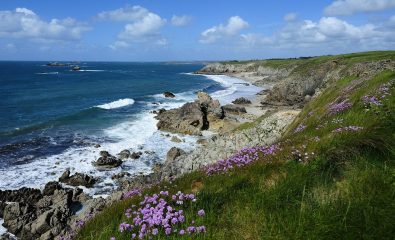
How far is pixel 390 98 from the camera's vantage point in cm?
1090

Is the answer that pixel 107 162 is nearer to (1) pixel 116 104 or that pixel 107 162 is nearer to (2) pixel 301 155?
(2) pixel 301 155

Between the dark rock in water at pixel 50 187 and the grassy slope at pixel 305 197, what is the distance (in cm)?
1977

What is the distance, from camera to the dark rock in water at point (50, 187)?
79.9ft

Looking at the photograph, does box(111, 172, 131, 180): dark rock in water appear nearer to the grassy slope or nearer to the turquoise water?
the turquoise water

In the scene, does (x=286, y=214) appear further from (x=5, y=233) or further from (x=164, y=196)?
(x=5, y=233)

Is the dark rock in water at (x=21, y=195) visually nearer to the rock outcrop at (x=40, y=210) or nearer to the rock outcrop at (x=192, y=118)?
the rock outcrop at (x=40, y=210)

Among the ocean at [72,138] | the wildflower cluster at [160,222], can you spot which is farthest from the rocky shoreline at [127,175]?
the wildflower cluster at [160,222]

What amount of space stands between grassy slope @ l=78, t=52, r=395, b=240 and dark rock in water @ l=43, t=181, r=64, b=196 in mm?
19774

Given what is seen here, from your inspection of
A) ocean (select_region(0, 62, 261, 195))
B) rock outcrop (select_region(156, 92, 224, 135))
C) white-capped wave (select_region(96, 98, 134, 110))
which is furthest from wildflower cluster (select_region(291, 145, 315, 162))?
white-capped wave (select_region(96, 98, 134, 110))

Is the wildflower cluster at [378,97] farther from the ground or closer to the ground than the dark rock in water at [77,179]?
farther from the ground

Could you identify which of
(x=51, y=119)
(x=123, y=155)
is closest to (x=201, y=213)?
(x=123, y=155)

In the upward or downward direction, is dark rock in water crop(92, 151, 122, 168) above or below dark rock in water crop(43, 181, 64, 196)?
below

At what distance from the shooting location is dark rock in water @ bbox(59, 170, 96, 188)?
1047 inches

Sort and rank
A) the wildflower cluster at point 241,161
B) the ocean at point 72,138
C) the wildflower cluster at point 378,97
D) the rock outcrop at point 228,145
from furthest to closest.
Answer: the ocean at point 72,138
the rock outcrop at point 228,145
the wildflower cluster at point 378,97
the wildflower cluster at point 241,161
